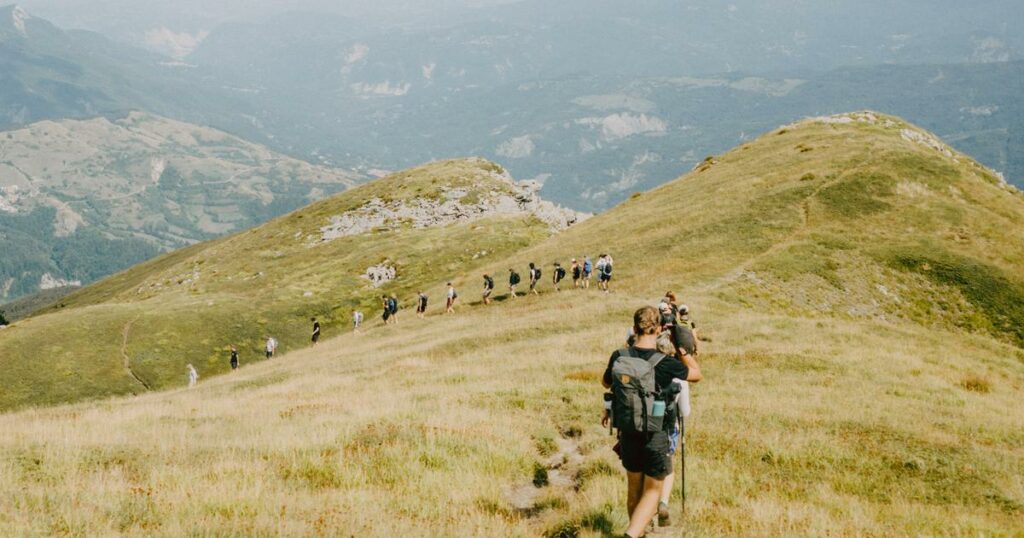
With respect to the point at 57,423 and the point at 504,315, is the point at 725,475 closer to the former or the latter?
the point at 57,423

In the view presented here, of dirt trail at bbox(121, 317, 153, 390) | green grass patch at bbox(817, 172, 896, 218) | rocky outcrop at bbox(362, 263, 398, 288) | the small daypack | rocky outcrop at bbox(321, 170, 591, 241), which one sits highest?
rocky outcrop at bbox(321, 170, 591, 241)

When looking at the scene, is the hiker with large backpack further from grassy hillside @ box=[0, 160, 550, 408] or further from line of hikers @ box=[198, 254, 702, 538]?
grassy hillside @ box=[0, 160, 550, 408]

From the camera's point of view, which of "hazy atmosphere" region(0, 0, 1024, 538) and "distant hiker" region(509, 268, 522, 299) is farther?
"distant hiker" region(509, 268, 522, 299)

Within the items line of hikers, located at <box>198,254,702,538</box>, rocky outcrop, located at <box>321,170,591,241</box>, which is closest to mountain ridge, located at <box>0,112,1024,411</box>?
rocky outcrop, located at <box>321,170,591,241</box>

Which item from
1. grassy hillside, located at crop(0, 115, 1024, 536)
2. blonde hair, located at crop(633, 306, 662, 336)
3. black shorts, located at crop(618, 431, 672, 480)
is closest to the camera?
black shorts, located at crop(618, 431, 672, 480)

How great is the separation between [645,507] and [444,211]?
112174 millimetres

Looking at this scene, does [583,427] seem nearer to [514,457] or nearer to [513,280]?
[514,457]

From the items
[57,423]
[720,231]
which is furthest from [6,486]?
[720,231]

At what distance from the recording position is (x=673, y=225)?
199ft

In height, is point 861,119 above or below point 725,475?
above

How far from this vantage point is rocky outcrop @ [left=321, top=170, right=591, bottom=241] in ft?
378

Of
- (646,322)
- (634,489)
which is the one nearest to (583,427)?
(634,489)

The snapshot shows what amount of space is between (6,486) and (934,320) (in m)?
48.9

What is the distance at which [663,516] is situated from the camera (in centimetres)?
978
